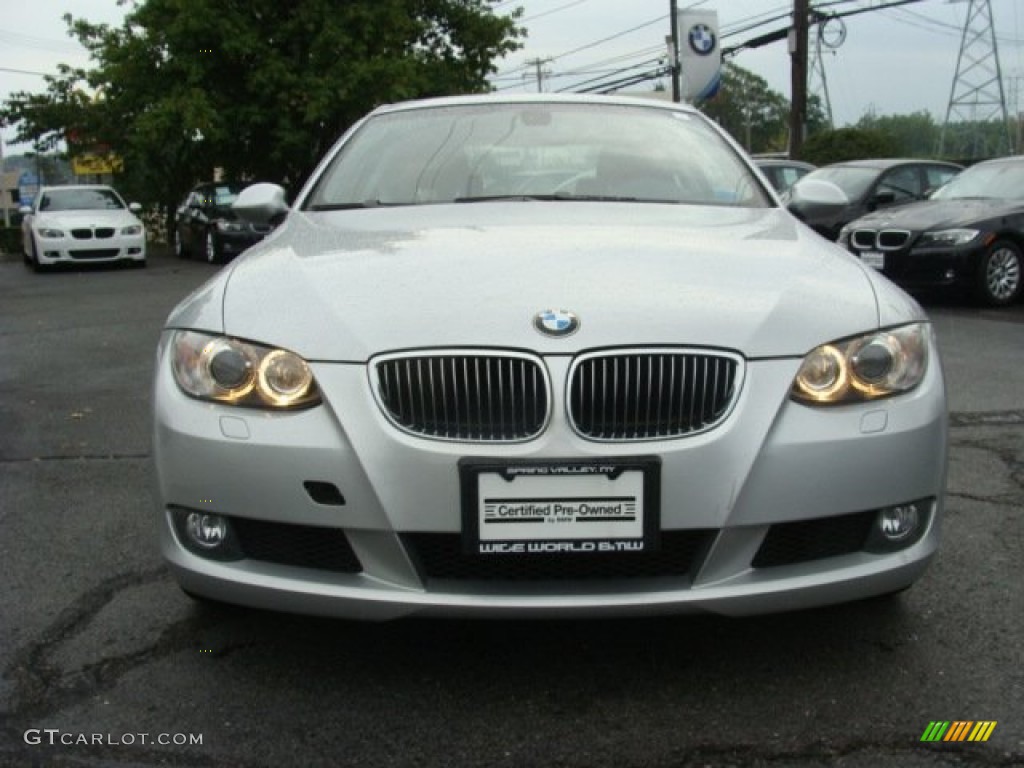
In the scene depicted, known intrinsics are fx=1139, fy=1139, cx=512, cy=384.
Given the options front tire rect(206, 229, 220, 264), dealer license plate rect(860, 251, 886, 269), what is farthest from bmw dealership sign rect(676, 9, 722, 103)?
dealer license plate rect(860, 251, 886, 269)

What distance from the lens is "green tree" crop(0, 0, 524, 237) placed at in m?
21.7

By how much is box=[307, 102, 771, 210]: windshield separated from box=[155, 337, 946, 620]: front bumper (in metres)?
1.46

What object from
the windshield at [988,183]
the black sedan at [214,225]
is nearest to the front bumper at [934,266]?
the windshield at [988,183]

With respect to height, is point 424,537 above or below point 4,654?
above

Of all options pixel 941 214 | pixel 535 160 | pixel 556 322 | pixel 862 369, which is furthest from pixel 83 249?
pixel 862 369

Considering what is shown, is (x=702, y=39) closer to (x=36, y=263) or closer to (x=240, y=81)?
(x=240, y=81)

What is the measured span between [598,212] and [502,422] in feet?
4.03

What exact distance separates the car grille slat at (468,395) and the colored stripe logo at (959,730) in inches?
42.1

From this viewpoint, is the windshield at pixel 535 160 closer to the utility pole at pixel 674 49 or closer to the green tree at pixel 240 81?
the green tree at pixel 240 81

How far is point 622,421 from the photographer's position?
2436 mm

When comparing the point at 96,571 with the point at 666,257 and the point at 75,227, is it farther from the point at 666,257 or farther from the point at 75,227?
the point at 75,227

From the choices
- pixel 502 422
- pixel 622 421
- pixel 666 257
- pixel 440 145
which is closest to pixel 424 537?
pixel 502 422

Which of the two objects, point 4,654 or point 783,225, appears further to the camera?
point 783,225

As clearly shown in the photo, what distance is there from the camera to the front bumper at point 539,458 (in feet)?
7.80
